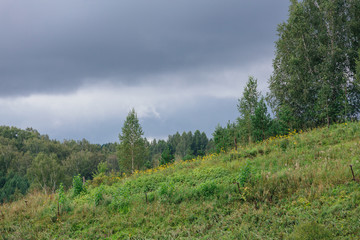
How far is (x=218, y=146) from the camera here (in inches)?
1416

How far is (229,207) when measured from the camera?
8.29 meters

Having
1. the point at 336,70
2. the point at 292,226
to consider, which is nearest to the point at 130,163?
the point at 336,70

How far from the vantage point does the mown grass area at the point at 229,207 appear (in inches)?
264

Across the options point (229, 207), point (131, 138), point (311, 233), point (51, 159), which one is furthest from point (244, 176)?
point (51, 159)

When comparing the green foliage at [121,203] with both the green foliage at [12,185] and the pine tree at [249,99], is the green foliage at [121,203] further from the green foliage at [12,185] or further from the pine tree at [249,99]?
the green foliage at [12,185]

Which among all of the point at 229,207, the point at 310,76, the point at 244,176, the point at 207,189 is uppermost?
the point at 310,76

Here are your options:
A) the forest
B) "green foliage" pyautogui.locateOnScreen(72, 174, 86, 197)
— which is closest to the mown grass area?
"green foliage" pyautogui.locateOnScreen(72, 174, 86, 197)

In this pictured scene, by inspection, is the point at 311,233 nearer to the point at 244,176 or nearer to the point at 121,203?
the point at 244,176

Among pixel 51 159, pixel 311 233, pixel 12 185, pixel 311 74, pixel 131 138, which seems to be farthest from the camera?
pixel 51 159

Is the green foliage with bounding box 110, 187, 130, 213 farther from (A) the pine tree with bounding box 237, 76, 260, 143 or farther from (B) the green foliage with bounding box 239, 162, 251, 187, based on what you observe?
(A) the pine tree with bounding box 237, 76, 260, 143

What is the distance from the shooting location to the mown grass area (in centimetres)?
671

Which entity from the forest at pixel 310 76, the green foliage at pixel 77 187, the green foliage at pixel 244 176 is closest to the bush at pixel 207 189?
the green foliage at pixel 244 176

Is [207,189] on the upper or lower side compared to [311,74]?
lower

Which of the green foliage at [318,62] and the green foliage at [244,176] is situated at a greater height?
the green foliage at [318,62]
